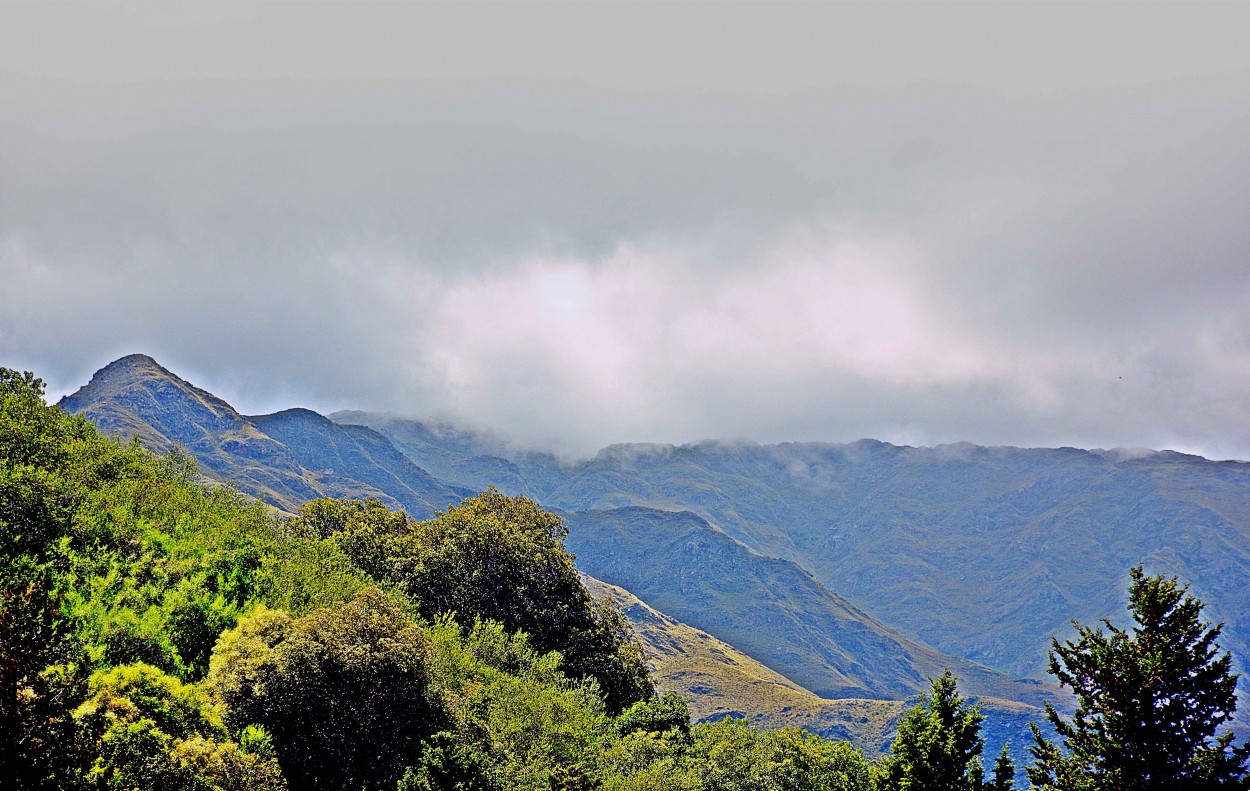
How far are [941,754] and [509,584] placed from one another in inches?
1684

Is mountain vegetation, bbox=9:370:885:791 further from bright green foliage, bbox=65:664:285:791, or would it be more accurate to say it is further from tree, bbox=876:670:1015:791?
tree, bbox=876:670:1015:791

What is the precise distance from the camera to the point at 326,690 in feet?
118

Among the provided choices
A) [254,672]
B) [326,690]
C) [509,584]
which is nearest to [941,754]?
[326,690]

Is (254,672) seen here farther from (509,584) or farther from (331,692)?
(509,584)

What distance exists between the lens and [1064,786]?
32562 millimetres

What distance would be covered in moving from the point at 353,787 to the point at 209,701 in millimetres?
7978

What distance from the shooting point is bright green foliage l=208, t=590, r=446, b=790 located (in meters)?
34.2

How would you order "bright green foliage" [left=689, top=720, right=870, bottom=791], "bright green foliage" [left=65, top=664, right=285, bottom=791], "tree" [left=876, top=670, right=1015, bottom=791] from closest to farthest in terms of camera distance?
"bright green foliage" [left=65, top=664, right=285, bottom=791] < "tree" [left=876, top=670, right=1015, bottom=791] < "bright green foliage" [left=689, top=720, right=870, bottom=791]

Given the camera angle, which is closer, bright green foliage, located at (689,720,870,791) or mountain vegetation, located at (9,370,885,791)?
mountain vegetation, located at (9,370,885,791)

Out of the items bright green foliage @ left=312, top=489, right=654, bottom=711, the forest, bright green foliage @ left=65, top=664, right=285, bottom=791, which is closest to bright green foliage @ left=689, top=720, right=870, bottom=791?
the forest

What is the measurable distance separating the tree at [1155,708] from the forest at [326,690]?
0.29ft

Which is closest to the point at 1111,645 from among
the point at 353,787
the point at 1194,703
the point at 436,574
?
the point at 1194,703

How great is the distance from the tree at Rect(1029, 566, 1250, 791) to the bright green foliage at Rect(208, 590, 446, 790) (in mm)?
30210

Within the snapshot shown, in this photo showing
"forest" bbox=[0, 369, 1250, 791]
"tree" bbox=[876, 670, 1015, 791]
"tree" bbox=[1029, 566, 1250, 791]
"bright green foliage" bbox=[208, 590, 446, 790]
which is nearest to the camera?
"forest" bbox=[0, 369, 1250, 791]
